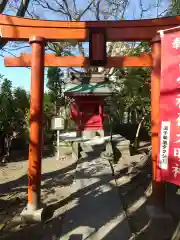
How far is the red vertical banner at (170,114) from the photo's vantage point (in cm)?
329

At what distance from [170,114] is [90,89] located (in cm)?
968

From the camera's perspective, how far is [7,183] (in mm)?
8047

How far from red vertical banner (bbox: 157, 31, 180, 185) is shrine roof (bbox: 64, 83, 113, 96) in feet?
30.0

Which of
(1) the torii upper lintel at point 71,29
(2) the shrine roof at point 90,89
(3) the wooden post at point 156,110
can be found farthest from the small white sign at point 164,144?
(2) the shrine roof at point 90,89

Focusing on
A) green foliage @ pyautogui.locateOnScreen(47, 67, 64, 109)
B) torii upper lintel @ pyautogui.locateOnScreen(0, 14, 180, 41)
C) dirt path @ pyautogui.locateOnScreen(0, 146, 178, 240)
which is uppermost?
green foliage @ pyautogui.locateOnScreen(47, 67, 64, 109)

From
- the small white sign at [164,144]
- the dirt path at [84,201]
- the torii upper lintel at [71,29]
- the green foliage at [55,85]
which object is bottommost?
the dirt path at [84,201]

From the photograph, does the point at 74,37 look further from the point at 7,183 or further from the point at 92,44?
the point at 7,183

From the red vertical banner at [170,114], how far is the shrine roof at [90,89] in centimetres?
913

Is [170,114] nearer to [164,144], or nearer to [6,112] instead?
[164,144]

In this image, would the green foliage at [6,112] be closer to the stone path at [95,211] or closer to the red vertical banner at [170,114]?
the stone path at [95,211]

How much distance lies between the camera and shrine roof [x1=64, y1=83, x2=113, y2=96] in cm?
1262

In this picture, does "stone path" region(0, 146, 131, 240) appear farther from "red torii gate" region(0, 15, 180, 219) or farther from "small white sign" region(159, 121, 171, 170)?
"small white sign" region(159, 121, 171, 170)

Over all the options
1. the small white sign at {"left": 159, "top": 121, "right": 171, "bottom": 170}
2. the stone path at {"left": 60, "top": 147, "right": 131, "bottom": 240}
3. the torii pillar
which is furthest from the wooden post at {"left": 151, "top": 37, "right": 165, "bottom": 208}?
the torii pillar

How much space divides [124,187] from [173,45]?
4580 mm
